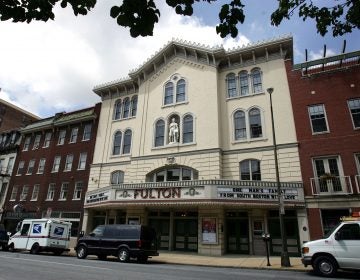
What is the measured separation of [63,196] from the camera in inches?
1227

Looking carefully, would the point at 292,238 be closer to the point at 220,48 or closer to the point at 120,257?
the point at 120,257

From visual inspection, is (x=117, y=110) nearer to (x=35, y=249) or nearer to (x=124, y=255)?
(x=35, y=249)

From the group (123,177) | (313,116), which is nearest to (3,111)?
(123,177)

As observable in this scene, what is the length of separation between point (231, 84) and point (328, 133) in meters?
9.11

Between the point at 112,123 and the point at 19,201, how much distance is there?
593 inches

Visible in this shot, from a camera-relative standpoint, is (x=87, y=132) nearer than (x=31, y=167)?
Yes

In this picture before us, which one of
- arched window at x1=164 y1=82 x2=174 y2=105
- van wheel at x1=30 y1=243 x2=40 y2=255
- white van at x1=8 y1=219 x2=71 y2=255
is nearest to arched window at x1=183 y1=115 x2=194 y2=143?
arched window at x1=164 y1=82 x2=174 y2=105

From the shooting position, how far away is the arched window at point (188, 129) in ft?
82.7

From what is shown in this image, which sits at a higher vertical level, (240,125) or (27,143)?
(27,143)

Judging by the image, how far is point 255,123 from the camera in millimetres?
23750

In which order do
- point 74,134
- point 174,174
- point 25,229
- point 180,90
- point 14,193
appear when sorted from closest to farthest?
point 25,229 < point 174,174 < point 180,90 < point 74,134 < point 14,193

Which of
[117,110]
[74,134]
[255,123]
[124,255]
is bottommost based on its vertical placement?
[124,255]

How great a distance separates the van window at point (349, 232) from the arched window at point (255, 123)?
12.0m

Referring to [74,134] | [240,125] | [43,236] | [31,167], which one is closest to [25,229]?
[43,236]
